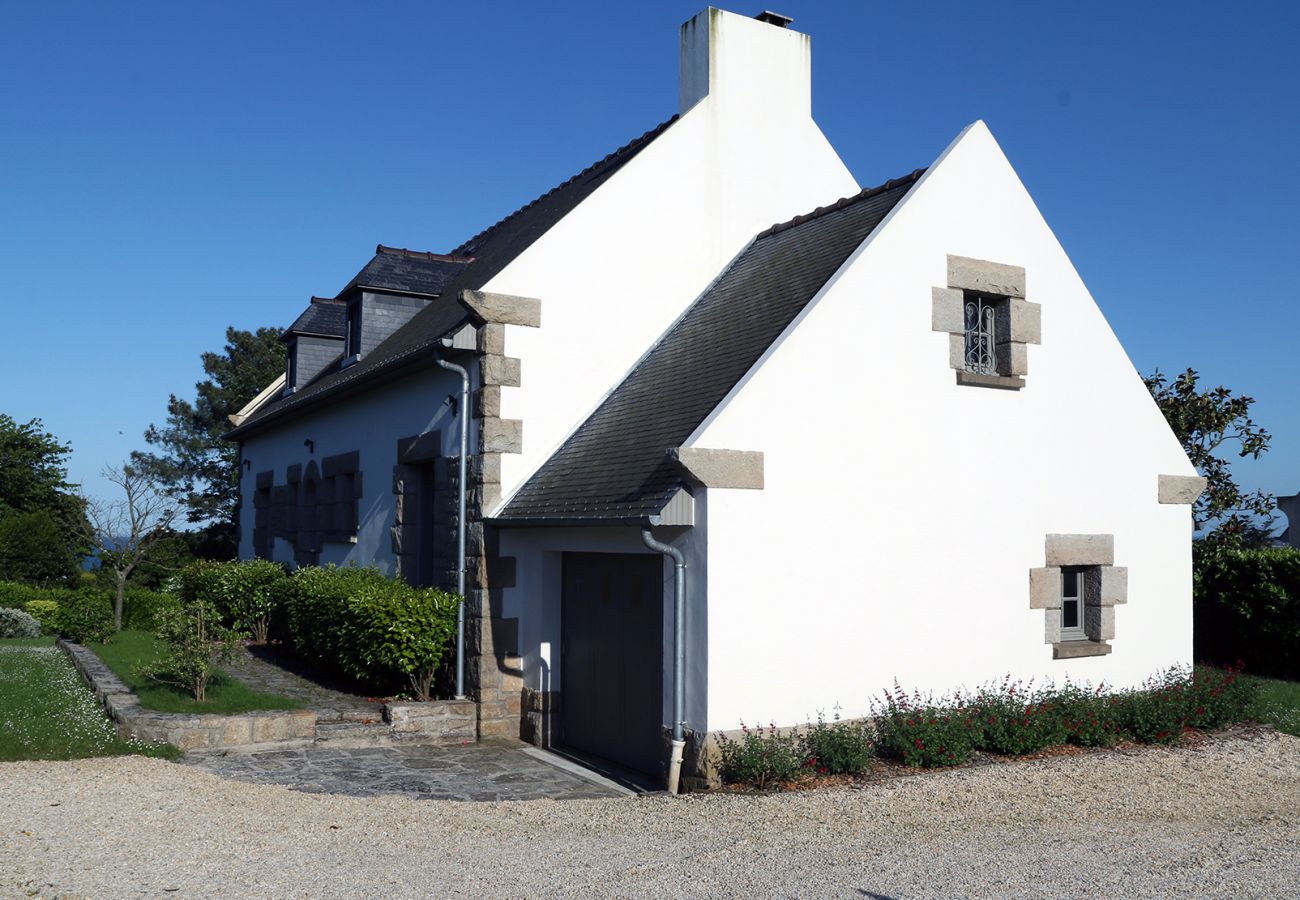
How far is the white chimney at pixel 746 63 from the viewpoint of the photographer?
13734 millimetres

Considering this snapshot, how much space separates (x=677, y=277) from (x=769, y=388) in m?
4.03

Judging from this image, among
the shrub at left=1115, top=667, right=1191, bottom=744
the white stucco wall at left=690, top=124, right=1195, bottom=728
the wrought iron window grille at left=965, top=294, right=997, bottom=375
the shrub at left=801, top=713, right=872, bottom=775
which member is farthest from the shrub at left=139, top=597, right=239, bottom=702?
the shrub at left=1115, top=667, right=1191, bottom=744

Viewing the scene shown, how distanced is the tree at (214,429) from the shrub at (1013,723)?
120 feet

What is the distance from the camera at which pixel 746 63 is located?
13938mm

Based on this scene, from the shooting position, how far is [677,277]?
1286 centimetres

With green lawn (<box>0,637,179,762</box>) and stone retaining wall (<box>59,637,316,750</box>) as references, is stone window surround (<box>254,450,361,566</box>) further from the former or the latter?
stone retaining wall (<box>59,637,316,750</box>)

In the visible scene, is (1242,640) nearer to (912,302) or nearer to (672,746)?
(912,302)

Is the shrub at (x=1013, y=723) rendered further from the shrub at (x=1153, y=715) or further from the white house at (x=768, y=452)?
the shrub at (x=1153, y=715)

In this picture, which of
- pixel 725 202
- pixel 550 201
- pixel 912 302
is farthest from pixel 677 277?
pixel 550 201

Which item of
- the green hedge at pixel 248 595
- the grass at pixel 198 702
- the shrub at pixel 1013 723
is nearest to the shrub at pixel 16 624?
the green hedge at pixel 248 595

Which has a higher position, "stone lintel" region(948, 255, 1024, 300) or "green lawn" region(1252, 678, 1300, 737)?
"stone lintel" region(948, 255, 1024, 300)

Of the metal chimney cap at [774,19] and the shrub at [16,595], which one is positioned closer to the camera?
the metal chimney cap at [774,19]

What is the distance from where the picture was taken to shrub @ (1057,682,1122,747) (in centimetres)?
1002

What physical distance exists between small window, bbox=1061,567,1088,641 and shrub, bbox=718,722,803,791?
12.6 feet
